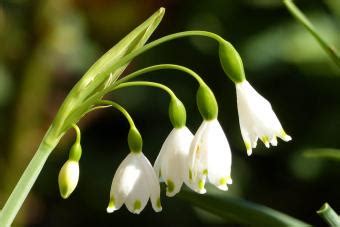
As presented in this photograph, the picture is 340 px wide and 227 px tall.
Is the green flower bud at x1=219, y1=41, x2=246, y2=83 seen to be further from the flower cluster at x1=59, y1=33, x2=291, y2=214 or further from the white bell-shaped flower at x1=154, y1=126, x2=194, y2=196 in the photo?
the white bell-shaped flower at x1=154, y1=126, x2=194, y2=196

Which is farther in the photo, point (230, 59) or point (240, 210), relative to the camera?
point (240, 210)

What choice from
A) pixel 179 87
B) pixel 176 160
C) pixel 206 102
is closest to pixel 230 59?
pixel 206 102

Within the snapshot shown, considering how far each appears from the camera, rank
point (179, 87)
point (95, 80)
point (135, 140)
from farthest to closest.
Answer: point (179, 87)
point (135, 140)
point (95, 80)

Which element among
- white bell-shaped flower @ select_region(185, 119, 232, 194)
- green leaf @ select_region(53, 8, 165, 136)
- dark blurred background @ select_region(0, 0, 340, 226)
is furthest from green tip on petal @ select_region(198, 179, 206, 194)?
dark blurred background @ select_region(0, 0, 340, 226)

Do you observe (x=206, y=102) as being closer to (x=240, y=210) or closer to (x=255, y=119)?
(x=255, y=119)

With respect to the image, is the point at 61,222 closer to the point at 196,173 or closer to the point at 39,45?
the point at 39,45

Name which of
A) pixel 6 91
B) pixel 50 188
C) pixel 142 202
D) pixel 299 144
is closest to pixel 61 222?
pixel 50 188
